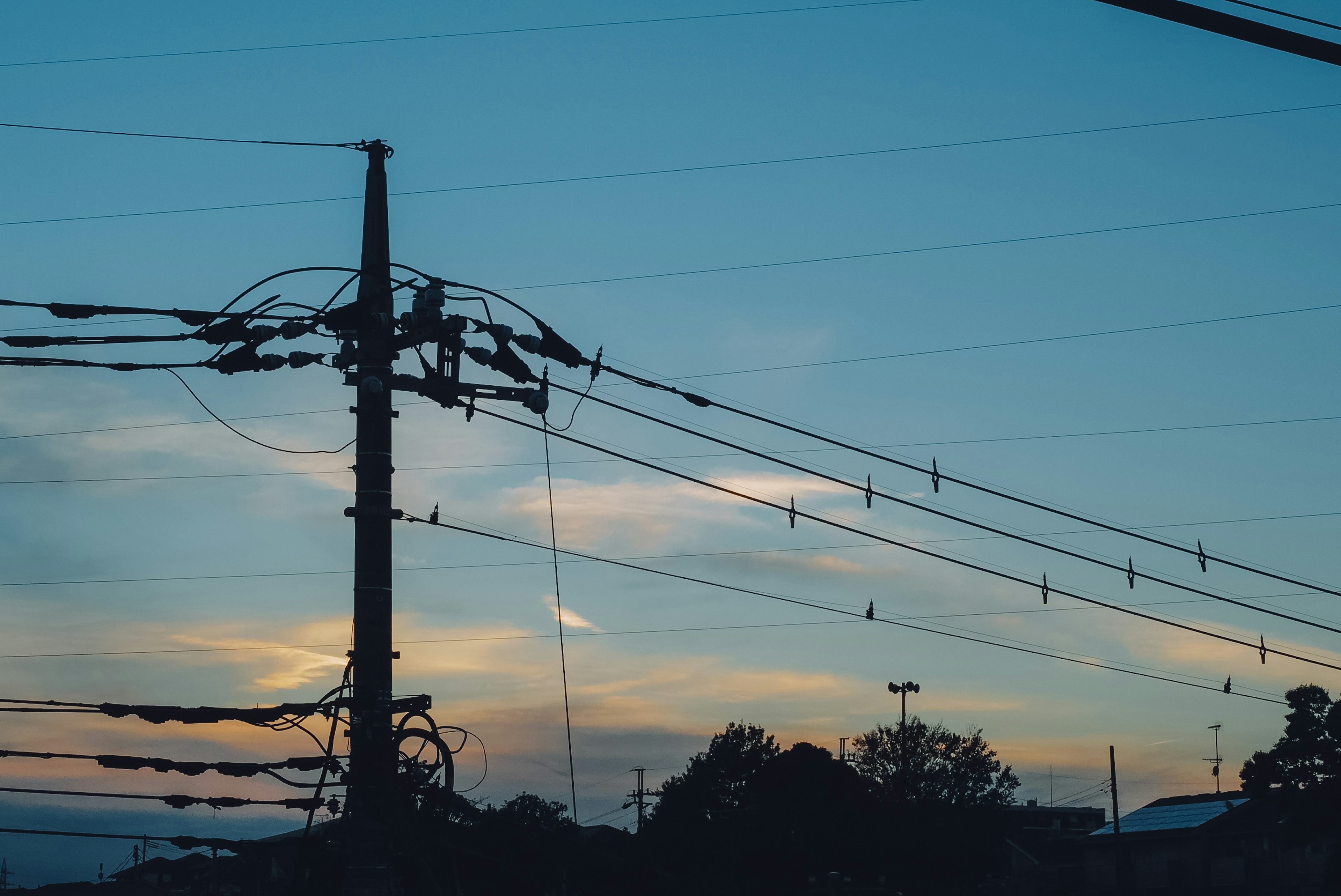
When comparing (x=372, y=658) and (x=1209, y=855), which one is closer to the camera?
(x=372, y=658)

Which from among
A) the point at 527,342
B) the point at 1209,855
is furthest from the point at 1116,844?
the point at 527,342

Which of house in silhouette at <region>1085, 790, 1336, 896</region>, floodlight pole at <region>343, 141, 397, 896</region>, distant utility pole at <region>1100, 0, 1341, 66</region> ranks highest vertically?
distant utility pole at <region>1100, 0, 1341, 66</region>

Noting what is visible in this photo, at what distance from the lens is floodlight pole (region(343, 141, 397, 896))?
1536 cm

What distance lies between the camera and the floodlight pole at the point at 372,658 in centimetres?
1536

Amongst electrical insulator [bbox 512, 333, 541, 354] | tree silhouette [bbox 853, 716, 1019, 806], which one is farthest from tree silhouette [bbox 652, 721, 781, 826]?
electrical insulator [bbox 512, 333, 541, 354]

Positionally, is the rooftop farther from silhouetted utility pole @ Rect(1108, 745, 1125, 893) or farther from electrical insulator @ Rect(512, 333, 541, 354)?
electrical insulator @ Rect(512, 333, 541, 354)

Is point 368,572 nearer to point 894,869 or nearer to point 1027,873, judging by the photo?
point 894,869

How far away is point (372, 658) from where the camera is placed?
15422 mm

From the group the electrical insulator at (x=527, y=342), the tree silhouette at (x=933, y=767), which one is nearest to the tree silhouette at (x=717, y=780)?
the tree silhouette at (x=933, y=767)

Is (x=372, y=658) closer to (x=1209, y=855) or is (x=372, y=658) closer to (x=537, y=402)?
(x=537, y=402)

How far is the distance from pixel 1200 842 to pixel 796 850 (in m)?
26.7

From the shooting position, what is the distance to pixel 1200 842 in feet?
274

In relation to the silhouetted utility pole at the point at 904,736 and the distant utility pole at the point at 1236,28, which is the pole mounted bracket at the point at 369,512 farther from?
the silhouetted utility pole at the point at 904,736

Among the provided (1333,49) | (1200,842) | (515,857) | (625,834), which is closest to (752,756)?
(625,834)
